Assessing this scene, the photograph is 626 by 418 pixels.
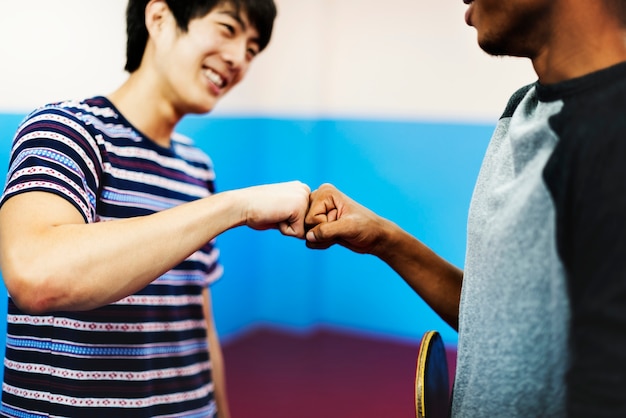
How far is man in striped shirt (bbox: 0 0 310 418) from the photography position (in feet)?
3.26

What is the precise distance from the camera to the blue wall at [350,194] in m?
3.41

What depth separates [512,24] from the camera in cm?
97

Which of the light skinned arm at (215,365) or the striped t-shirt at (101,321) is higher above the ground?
the striped t-shirt at (101,321)

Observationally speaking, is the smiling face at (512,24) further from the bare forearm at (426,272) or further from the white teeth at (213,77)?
the white teeth at (213,77)

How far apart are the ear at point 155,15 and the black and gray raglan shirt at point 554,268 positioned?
3.01ft

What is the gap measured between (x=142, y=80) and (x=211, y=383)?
0.72m

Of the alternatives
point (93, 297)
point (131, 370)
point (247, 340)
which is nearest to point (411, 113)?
point (247, 340)

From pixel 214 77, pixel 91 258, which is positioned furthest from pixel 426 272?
pixel 214 77

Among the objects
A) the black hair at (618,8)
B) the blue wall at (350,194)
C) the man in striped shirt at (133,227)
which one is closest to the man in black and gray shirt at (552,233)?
the black hair at (618,8)

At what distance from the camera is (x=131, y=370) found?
1.30 m

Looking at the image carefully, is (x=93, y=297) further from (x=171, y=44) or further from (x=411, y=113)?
(x=411, y=113)

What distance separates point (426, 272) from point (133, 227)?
1.87ft

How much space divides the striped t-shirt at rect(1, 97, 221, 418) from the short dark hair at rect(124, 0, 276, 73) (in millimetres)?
252

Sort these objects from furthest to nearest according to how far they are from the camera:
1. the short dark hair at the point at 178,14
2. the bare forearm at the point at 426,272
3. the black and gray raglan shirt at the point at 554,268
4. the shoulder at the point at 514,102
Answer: the short dark hair at the point at 178,14, the bare forearm at the point at 426,272, the shoulder at the point at 514,102, the black and gray raglan shirt at the point at 554,268
